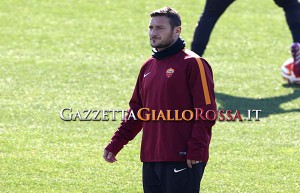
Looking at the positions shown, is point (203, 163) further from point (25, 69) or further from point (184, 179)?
point (25, 69)

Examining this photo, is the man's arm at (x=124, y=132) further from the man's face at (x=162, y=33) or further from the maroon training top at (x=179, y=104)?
the man's face at (x=162, y=33)

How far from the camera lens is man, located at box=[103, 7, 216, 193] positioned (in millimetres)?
5770

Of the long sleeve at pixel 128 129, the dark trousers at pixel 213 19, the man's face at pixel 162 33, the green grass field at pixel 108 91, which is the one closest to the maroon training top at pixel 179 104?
the man's face at pixel 162 33

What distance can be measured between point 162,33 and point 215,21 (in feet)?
16.7

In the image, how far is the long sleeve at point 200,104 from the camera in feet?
18.7

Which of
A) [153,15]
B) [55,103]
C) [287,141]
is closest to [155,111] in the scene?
[153,15]

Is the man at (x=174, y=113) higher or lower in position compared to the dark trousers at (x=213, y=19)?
lower

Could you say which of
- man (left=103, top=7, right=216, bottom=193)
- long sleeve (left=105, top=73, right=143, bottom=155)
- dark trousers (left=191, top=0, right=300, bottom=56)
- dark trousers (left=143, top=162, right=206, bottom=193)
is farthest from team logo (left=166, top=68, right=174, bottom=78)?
dark trousers (left=191, top=0, right=300, bottom=56)

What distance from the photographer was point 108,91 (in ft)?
34.6

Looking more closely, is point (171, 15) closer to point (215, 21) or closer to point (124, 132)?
point (124, 132)

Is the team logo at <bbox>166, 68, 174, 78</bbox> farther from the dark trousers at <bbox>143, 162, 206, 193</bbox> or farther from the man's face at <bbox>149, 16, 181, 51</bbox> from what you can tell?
the dark trousers at <bbox>143, 162, 206, 193</bbox>

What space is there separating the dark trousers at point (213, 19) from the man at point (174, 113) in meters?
4.81

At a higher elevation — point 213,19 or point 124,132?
point 213,19

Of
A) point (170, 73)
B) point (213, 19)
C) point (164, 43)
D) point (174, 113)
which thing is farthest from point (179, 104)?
point (213, 19)
